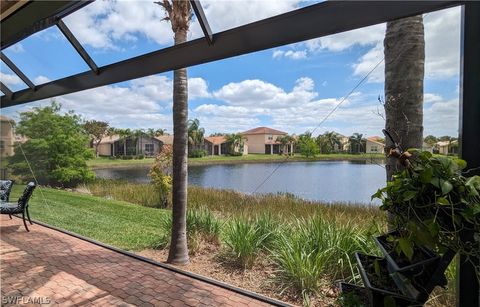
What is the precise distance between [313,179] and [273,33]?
2.17 m

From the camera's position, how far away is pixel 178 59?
2.71m

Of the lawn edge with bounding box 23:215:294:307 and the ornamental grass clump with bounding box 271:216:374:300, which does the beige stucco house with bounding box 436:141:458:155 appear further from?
the lawn edge with bounding box 23:215:294:307

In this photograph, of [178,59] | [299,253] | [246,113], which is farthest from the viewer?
[246,113]

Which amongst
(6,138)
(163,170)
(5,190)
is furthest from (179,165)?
(6,138)

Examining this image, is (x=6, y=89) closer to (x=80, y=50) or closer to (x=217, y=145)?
(x=80, y=50)

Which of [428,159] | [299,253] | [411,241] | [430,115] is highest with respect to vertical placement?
[430,115]

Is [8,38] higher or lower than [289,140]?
higher

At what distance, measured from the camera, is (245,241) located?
3.56 m

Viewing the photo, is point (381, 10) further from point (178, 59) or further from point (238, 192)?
point (238, 192)

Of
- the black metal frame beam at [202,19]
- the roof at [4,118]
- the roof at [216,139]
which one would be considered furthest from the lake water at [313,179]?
the roof at [4,118]

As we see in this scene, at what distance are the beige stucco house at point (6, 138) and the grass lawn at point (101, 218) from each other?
3.73 ft

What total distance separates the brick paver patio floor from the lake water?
1.50 m

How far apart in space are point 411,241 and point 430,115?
1344 mm

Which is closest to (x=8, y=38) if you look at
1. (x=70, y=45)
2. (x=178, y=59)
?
(x=70, y=45)
